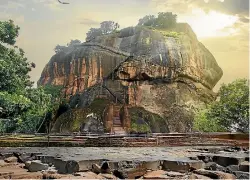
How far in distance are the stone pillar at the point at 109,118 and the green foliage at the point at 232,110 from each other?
355 cm

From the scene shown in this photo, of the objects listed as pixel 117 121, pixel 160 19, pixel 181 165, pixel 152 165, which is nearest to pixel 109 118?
pixel 117 121

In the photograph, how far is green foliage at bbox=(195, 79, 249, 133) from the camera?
8.98 meters

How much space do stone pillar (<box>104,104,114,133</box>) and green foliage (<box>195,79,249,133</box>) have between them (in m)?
3.55

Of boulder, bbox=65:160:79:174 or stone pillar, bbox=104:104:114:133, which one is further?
stone pillar, bbox=104:104:114:133

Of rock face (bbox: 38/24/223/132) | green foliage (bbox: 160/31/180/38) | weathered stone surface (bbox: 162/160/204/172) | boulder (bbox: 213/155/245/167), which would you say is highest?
green foliage (bbox: 160/31/180/38)

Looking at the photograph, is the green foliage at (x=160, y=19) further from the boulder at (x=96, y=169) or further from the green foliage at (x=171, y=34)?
the boulder at (x=96, y=169)

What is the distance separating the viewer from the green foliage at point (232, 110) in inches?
354

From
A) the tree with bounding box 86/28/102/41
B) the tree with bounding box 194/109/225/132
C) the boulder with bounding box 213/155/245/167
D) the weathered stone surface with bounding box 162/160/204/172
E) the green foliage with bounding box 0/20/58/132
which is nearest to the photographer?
the weathered stone surface with bounding box 162/160/204/172

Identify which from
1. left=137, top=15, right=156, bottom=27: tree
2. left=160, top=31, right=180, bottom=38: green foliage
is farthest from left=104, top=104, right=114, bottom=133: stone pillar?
left=137, top=15, right=156, bottom=27: tree

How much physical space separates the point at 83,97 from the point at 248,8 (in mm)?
10677

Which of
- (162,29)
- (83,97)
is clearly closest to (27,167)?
(162,29)

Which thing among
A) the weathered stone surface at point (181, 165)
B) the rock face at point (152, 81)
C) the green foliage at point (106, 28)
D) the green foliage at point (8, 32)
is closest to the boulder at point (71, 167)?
the weathered stone surface at point (181, 165)

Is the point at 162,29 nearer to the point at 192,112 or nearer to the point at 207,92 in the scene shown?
the point at 192,112

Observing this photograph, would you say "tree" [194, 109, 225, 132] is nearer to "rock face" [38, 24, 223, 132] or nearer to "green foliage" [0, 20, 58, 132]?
"rock face" [38, 24, 223, 132]
